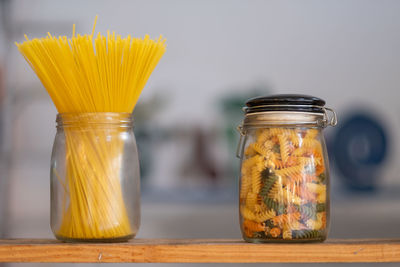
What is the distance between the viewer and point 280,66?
1.36 meters

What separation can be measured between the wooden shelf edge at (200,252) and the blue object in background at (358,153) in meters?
0.85

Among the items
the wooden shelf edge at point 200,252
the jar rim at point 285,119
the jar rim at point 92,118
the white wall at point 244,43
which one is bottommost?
the wooden shelf edge at point 200,252

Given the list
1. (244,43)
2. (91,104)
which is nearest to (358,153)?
(244,43)

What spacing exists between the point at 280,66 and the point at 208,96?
23cm

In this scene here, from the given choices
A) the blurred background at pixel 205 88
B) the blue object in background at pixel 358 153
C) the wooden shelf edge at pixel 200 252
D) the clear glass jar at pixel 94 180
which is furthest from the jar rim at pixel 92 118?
the blue object in background at pixel 358 153

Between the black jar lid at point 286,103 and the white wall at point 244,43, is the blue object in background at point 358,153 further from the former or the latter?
the black jar lid at point 286,103

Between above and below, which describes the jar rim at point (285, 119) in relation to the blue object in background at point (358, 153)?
above

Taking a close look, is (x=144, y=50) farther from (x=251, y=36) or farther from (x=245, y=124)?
(x=251, y=36)

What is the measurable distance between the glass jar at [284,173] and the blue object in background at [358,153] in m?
0.83

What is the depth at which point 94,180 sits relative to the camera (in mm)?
475

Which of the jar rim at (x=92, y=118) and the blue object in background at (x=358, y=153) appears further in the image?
the blue object in background at (x=358, y=153)

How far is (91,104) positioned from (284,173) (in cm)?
22

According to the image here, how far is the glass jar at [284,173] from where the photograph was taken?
1.54ft

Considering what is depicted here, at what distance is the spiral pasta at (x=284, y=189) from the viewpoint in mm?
468
